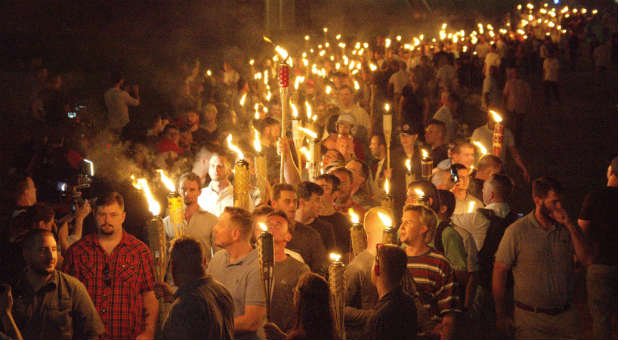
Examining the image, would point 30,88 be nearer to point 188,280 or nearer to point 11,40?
point 11,40

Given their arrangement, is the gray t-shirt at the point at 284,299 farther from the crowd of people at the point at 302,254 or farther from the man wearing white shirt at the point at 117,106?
A: the man wearing white shirt at the point at 117,106

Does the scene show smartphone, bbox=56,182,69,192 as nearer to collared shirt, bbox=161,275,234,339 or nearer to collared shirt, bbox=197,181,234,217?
collared shirt, bbox=197,181,234,217

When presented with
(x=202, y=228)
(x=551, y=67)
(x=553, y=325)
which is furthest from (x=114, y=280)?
(x=551, y=67)

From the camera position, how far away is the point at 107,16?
63.4ft

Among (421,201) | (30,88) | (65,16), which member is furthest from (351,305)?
(65,16)

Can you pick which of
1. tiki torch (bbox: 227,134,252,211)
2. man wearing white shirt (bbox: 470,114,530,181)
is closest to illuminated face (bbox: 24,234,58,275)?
tiki torch (bbox: 227,134,252,211)

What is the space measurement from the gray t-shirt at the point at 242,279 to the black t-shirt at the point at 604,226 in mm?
2639

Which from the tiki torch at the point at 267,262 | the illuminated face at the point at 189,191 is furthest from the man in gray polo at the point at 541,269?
the illuminated face at the point at 189,191

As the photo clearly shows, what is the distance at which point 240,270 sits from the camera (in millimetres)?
4367

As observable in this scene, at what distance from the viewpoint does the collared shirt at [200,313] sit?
3.48 m

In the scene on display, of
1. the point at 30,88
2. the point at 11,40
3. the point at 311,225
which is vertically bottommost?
the point at 311,225

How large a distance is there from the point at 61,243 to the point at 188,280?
8.06 feet

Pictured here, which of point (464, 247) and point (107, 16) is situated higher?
point (107, 16)

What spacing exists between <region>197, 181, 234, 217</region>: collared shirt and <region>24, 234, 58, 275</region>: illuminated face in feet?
7.69
